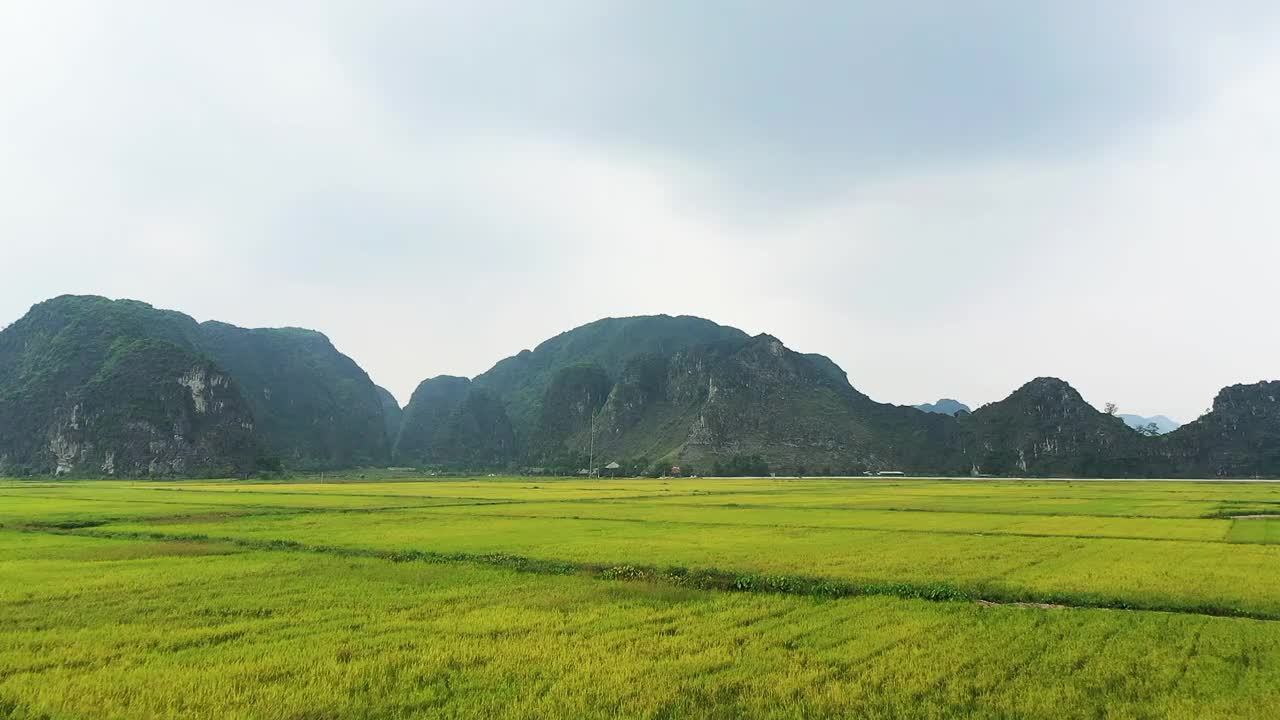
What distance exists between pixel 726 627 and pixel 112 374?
462 ft

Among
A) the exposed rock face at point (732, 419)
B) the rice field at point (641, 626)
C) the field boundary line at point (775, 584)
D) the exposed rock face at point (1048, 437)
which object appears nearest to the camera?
the rice field at point (641, 626)

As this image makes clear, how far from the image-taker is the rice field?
7277 millimetres

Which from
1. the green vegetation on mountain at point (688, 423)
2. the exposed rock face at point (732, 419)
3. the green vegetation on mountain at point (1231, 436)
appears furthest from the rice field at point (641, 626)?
the green vegetation on mountain at point (1231, 436)

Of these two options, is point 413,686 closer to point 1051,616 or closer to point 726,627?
point 726,627

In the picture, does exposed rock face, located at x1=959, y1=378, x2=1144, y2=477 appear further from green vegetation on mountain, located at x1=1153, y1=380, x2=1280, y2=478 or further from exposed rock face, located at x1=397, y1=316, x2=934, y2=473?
exposed rock face, located at x1=397, y1=316, x2=934, y2=473

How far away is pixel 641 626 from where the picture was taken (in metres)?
10.5

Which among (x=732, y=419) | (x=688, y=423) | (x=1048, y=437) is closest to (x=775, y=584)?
(x=732, y=419)

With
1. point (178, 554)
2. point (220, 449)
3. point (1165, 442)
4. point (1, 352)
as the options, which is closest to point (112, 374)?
point (220, 449)

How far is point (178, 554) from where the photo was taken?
18.4m

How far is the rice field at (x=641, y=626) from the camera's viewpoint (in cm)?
728

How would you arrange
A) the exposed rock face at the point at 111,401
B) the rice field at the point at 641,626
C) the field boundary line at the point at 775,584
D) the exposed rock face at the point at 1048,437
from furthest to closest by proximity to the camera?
1. the exposed rock face at the point at 1048,437
2. the exposed rock face at the point at 111,401
3. the field boundary line at the point at 775,584
4. the rice field at the point at 641,626

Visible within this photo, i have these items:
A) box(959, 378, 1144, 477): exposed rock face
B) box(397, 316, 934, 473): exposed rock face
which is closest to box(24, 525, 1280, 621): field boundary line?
box(397, 316, 934, 473): exposed rock face

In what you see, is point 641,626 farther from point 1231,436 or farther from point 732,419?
point 1231,436

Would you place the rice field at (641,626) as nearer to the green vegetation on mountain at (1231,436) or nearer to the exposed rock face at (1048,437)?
the exposed rock face at (1048,437)
